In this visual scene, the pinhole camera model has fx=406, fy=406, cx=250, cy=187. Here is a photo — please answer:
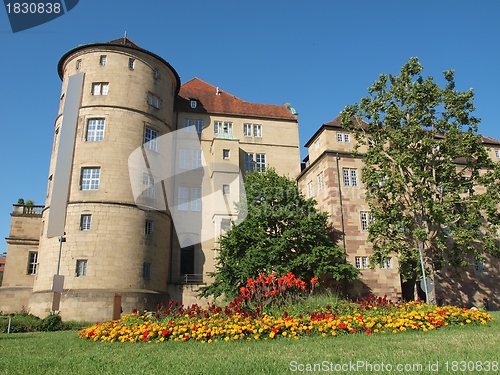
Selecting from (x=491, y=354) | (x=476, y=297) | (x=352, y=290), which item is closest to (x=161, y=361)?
(x=491, y=354)

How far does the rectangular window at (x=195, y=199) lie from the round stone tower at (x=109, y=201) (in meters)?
3.45

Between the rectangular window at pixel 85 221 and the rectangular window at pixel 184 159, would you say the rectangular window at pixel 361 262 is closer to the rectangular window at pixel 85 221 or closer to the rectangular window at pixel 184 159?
the rectangular window at pixel 184 159

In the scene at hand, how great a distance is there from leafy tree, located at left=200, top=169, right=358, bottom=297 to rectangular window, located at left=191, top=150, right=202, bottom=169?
9.82 meters

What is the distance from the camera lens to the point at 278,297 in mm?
15297

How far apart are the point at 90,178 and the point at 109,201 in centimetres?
232

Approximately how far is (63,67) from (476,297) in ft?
124

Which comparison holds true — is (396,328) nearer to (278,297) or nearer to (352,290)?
(278,297)

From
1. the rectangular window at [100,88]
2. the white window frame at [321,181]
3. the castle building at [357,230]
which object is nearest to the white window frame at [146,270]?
the rectangular window at [100,88]

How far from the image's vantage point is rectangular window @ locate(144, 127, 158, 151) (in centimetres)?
3131

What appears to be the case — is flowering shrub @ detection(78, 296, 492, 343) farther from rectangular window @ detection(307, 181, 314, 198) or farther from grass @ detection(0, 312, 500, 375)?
rectangular window @ detection(307, 181, 314, 198)

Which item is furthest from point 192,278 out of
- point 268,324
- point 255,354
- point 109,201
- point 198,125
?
point 255,354

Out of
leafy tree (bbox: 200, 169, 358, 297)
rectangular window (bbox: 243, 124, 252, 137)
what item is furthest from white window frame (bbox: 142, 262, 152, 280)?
rectangular window (bbox: 243, 124, 252, 137)

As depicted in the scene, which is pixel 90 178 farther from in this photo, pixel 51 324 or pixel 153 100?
pixel 51 324

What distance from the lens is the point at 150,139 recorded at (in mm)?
31797
